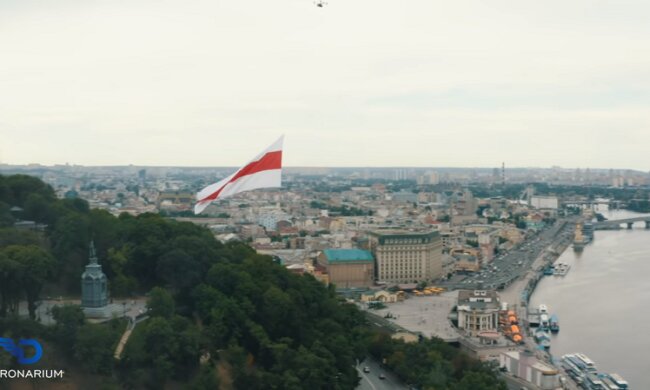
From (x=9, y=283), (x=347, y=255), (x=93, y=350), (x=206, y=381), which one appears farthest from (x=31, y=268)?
(x=347, y=255)

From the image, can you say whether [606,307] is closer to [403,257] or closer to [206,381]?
[403,257]

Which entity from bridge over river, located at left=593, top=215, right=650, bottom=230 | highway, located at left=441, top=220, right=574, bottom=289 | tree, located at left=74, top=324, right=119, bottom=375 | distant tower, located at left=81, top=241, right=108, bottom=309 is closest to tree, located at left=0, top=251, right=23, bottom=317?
distant tower, located at left=81, top=241, right=108, bottom=309

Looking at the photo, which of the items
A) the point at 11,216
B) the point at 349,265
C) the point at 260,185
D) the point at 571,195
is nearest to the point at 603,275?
the point at 349,265

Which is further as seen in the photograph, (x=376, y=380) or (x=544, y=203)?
(x=544, y=203)

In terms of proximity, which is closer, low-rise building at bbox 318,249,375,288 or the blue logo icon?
the blue logo icon

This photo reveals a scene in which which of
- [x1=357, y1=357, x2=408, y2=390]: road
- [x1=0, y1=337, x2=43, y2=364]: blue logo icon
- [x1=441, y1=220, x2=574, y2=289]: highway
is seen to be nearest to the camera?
[x1=0, y1=337, x2=43, y2=364]: blue logo icon

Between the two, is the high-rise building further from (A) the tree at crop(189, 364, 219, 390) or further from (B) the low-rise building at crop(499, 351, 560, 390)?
(A) the tree at crop(189, 364, 219, 390)
